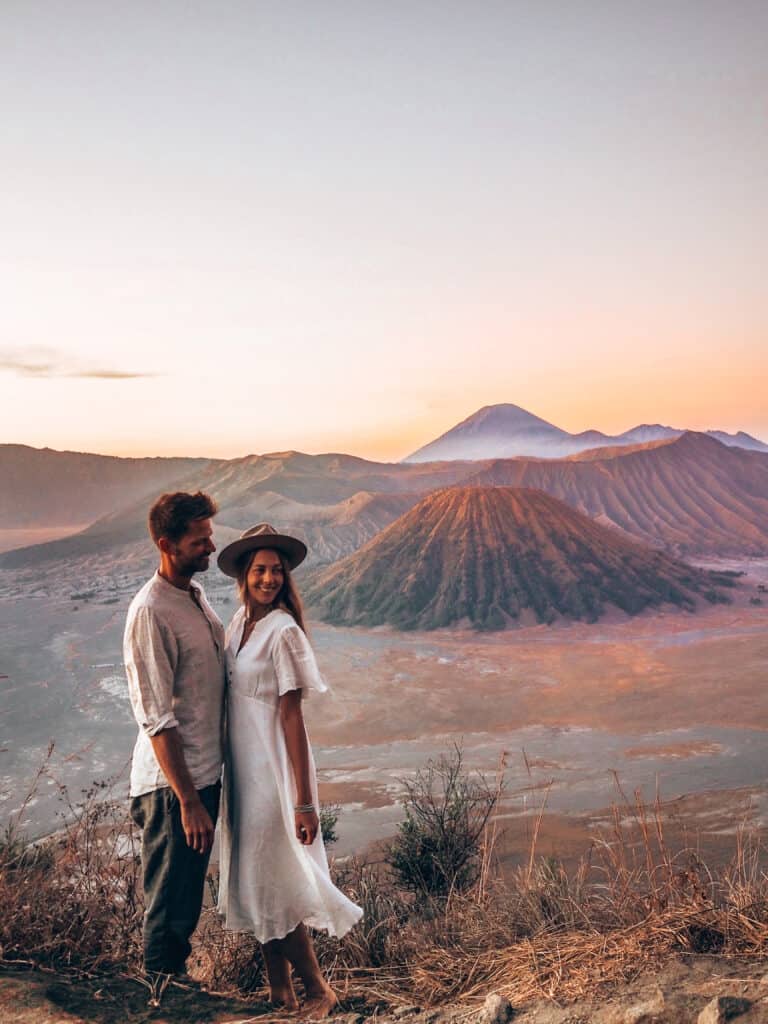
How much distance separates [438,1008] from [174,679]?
3.78ft

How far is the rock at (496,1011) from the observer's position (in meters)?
1.97

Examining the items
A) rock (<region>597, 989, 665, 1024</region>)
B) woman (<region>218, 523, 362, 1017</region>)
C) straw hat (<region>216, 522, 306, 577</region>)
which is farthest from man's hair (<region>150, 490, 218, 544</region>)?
rock (<region>597, 989, 665, 1024</region>)

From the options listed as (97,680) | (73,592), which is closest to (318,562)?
(73,592)

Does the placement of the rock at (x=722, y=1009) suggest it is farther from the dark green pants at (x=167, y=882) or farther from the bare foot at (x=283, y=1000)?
the dark green pants at (x=167, y=882)

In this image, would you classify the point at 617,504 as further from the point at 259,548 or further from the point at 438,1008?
the point at 438,1008

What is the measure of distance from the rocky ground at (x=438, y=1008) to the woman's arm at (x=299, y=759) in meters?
0.49

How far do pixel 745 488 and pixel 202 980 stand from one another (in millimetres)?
43191

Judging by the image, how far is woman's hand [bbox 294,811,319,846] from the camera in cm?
237

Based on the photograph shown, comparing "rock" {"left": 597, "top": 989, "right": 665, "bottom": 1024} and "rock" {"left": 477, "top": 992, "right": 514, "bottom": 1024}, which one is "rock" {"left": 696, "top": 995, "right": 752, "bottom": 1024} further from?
"rock" {"left": 477, "top": 992, "right": 514, "bottom": 1024}

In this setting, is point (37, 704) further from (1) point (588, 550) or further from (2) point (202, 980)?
(1) point (588, 550)

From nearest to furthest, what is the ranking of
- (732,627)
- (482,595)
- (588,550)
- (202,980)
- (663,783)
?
(202,980) < (663,783) < (732,627) < (482,595) < (588,550)

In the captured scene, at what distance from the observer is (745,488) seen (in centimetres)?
4138

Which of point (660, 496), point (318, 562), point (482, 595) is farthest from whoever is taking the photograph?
point (660, 496)

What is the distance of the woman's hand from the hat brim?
2.42 ft
